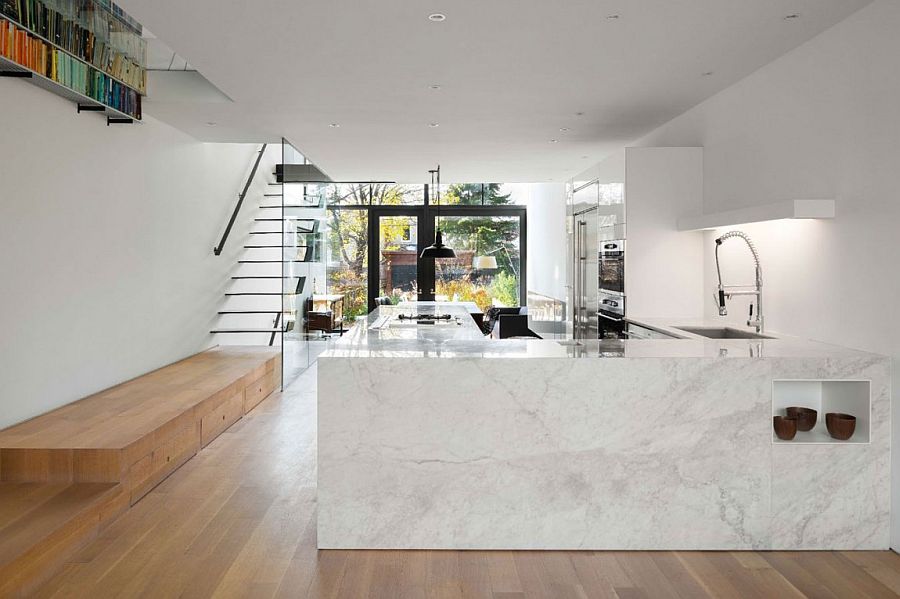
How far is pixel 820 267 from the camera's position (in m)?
3.72

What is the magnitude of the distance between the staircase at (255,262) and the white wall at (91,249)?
2.08 feet

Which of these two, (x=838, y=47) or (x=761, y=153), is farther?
(x=761, y=153)

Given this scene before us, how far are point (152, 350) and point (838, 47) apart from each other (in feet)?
18.7

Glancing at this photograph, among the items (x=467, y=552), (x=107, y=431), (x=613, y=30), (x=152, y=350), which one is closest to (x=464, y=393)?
(x=467, y=552)

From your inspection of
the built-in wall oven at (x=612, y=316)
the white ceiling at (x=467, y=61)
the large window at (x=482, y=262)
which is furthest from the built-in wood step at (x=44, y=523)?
the large window at (x=482, y=262)

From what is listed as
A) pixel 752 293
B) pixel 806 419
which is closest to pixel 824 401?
pixel 806 419

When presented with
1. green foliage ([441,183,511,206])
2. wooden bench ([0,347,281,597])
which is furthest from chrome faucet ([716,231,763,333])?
green foliage ([441,183,511,206])

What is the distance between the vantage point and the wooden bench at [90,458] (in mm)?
3039

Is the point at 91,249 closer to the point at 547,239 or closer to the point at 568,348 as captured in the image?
the point at 568,348

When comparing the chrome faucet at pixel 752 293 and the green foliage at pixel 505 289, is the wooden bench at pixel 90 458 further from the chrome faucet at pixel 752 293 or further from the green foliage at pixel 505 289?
the green foliage at pixel 505 289

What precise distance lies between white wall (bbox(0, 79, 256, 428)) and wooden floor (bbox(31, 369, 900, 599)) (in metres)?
1.63

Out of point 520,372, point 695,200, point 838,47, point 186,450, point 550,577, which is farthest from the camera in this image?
point 695,200

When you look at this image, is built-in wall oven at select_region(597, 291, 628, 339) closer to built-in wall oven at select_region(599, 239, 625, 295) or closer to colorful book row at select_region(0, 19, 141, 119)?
built-in wall oven at select_region(599, 239, 625, 295)

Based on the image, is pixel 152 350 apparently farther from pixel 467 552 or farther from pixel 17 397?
pixel 467 552
